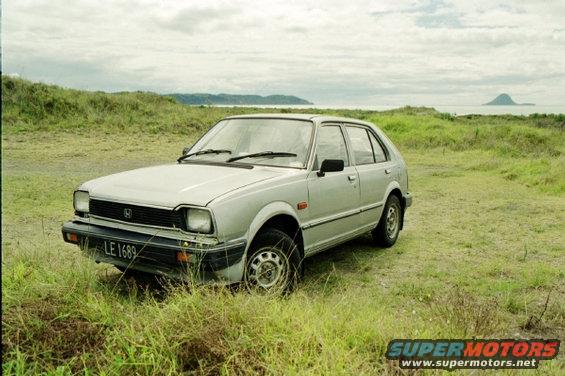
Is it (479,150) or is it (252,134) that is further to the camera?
(479,150)

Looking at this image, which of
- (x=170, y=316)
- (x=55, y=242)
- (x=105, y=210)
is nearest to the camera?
(x=170, y=316)

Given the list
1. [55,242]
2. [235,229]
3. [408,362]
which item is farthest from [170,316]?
[55,242]

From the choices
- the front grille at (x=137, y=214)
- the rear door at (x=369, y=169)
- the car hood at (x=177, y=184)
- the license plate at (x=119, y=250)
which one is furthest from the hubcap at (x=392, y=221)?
the license plate at (x=119, y=250)

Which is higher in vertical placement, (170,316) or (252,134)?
(252,134)

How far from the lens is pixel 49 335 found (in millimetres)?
3162

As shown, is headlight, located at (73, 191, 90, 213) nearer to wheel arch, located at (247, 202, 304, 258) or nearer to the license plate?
the license plate

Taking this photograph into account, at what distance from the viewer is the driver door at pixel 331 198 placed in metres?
4.89

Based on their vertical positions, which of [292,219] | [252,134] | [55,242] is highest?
[252,134]

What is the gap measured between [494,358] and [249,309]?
1.56 m

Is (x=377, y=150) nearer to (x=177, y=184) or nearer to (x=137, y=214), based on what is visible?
(x=177, y=184)

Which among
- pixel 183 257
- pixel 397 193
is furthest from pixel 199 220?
pixel 397 193

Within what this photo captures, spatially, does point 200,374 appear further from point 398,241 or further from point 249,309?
point 398,241

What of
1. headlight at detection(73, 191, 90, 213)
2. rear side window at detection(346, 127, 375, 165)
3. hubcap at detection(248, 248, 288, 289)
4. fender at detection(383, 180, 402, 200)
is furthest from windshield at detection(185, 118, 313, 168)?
fender at detection(383, 180, 402, 200)

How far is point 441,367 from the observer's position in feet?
9.66
